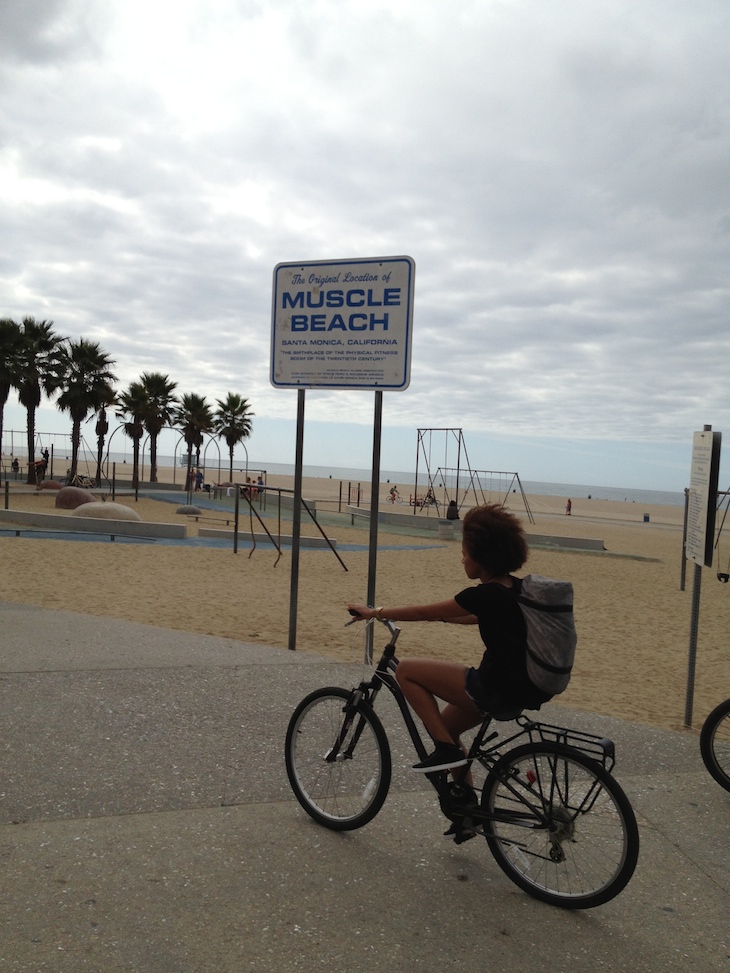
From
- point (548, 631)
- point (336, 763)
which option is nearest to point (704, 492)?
point (548, 631)

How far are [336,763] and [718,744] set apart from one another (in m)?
1.95

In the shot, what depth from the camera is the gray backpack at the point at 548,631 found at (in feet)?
9.25

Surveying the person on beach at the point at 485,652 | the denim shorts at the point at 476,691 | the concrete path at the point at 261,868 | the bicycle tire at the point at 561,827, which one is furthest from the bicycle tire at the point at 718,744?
the denim shorts at the point at 476,691

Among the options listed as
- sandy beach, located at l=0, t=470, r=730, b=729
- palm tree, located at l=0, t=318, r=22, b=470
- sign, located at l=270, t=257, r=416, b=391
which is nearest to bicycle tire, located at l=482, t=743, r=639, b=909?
sandy beach, located at l=0, t=470, r=730, b=729

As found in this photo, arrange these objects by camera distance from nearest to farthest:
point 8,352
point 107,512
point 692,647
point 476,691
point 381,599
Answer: point 476,691
point 692,647
point 381,599
point 107,512
point 8,352

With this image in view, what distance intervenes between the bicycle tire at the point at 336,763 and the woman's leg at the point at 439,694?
0.74ft

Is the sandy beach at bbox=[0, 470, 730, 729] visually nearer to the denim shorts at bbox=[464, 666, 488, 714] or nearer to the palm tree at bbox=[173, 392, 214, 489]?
the denim shorts at bbox=[464, 666, 488, 714]

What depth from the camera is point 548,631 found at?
2.82 metres

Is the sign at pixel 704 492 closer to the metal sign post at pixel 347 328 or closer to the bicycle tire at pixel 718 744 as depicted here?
the bicycle tire at pixel 718 744

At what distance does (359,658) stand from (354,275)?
3.25 meters

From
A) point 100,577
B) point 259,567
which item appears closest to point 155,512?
Answer: point 259,567

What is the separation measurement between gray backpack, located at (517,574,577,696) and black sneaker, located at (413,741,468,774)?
0.46 m

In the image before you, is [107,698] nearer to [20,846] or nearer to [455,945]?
[20,846]

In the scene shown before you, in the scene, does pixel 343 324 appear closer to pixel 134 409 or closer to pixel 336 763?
pixel 336 763
